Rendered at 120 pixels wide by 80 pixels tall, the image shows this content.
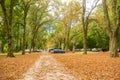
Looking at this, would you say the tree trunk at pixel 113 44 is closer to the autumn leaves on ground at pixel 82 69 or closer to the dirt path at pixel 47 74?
the autumn leaves on ground at pixel 82 69

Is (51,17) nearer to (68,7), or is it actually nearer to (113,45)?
(68,7)

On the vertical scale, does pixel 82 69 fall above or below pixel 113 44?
below

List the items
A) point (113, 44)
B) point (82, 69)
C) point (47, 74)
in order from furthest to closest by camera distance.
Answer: point (113, 44)
point (82, 69)
point (47, 74)

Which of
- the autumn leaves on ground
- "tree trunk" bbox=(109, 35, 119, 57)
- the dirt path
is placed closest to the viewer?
the dirt path

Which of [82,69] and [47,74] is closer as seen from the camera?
[47,74]

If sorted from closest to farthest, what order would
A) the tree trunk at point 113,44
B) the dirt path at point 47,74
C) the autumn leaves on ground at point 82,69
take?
the dirt path at point 47,74
the autumn leaves on ground at point 82,69
the tree trunk at point 113,44

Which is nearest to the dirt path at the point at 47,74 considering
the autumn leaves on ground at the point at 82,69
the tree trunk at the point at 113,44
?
the autumn leaves on ground at the point at 82,69

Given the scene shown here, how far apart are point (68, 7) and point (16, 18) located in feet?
49.0

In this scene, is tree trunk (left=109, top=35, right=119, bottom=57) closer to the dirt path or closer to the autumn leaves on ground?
the autumn leaves on ground

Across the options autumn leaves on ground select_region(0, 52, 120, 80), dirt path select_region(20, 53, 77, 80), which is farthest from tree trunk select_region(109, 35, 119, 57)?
dirt path select_region(20, 53, 77, 80)

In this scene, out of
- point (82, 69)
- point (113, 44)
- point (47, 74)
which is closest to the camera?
point (47, 74)

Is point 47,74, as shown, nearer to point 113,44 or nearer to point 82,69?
point 82,69

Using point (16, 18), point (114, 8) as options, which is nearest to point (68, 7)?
point (16, 18)

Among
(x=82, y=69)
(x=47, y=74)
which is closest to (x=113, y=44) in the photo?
(x=82, y=69)
